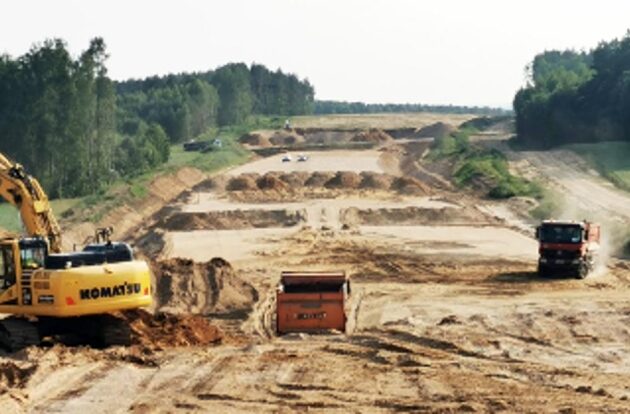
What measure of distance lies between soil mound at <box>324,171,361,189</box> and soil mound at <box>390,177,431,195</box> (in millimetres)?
3063

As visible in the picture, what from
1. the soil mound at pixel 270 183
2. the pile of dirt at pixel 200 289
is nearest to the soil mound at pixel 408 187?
the soil mound at pixel 270 183

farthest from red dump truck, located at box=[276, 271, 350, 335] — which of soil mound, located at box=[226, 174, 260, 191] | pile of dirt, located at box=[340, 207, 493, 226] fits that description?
soil mound, located at box=[226, 174, 260, 191]

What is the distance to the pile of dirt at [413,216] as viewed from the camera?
5778 cm

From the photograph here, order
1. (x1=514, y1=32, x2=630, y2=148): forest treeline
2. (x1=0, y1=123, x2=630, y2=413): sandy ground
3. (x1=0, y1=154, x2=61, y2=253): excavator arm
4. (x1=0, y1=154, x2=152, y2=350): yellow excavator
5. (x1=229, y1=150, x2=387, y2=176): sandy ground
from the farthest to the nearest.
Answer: (x1=229, y1=150, x2=387, y2=176): sandy ground → (x1=514, y1=32, x2=630, y2=148): forest treeline → (x1=0, y1=154, x2=61, y2=253): excavator arm → (x1=0, y1=154, x2=152, y2=350): yellow excavator → (x1=0, y1=123, x2=630, y2=413): sandy ground

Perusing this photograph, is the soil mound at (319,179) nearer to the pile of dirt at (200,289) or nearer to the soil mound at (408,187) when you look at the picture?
the soil mound at (408,187)

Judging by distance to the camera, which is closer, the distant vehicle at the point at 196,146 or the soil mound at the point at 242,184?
the soil mound at the point at 242,184

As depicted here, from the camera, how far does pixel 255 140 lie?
134 m

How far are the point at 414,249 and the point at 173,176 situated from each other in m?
40.9

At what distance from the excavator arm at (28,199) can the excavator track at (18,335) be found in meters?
1.91

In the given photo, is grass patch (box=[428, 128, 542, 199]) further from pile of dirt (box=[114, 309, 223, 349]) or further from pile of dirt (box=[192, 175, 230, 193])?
pile of dirt (box=[114, 309, 223, 349])

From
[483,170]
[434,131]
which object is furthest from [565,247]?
[434,131]

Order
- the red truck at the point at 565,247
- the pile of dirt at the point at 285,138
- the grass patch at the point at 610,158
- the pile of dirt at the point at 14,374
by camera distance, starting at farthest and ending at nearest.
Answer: the pile of dirt at the point at 285,138 → the grass patch at the point at 610,158 → the red truck at the point at 565,247 → the pile of dirt at the point at 14,374

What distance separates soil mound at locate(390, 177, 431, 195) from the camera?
7238 centimetres

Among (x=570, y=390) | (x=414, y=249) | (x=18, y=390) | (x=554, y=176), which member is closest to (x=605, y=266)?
(x=414, y=249)
